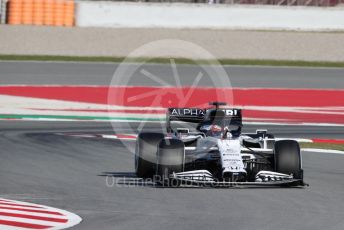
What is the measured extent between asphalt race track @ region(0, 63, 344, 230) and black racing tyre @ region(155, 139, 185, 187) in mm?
224

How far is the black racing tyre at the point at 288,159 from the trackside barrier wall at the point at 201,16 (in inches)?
1212

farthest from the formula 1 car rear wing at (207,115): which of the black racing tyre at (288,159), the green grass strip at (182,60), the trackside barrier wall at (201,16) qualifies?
the trackside barrier wall at (201,16)

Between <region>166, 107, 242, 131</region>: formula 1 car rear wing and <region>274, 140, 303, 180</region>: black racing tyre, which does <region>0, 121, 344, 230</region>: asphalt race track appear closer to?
<region>274, 140, 303, 180</region>: black racing tyre

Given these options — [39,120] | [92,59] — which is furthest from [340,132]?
[92,59]

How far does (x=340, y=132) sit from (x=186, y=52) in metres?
20.0

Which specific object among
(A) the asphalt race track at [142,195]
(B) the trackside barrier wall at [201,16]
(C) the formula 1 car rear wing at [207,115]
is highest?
(B) the trackside barrier wall at [201,16]

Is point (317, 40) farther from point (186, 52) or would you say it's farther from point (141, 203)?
point (141, 203)

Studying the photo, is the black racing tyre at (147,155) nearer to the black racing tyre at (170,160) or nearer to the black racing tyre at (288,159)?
the black racing tyre at (170,160)

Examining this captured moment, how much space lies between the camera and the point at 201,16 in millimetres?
44188

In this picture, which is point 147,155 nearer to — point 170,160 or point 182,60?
point 170,160

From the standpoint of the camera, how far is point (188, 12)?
44250 millimetres

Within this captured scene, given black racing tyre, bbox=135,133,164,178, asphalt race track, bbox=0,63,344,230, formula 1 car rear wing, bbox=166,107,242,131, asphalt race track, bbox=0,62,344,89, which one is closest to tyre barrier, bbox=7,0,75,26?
asphalt race track, bbox=0,62,344,89

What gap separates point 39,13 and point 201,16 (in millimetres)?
6871

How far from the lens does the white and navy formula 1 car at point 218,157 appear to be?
13.1 m
